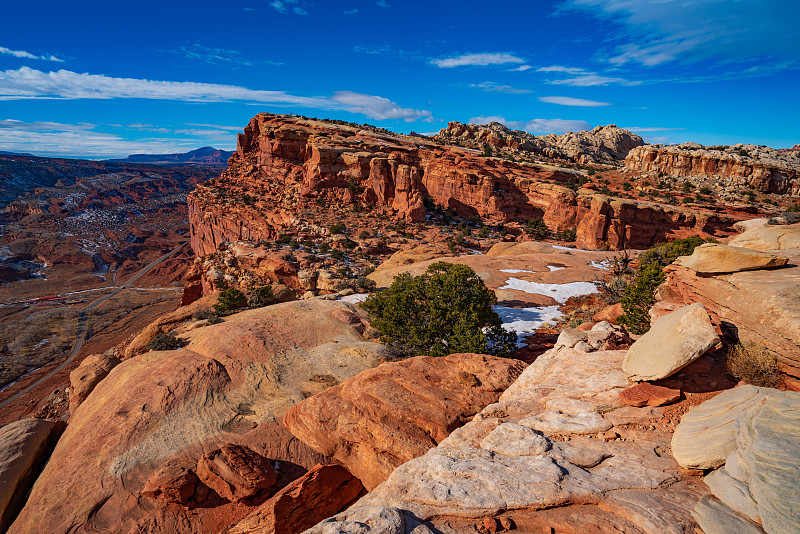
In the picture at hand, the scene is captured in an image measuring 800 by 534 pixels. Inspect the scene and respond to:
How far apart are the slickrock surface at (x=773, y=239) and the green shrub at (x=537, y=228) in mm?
34969

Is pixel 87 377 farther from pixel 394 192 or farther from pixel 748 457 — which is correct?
pixel 394 192

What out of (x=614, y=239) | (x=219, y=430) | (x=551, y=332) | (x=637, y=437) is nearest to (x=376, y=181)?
(x=614, y=239)

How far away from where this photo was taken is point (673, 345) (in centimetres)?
642

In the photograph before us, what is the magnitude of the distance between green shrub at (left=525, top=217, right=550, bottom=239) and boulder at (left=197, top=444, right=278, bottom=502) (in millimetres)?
42386

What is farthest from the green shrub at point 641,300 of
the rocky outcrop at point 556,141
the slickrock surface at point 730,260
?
the rocky outcrop at point 556,141

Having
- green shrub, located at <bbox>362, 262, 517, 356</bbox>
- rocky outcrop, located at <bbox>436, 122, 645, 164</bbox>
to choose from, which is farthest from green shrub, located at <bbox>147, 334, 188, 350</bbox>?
rocky outcrop, located at <bbox>436, 122, 645, 164</bbox>

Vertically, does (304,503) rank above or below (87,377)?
above

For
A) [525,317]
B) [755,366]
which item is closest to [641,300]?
[525,317]

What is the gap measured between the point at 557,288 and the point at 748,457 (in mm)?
19923

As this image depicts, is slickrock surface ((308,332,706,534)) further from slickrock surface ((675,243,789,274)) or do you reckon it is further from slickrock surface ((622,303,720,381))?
slickrock surface ((675,243,789,274))

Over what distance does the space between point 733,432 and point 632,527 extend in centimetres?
191

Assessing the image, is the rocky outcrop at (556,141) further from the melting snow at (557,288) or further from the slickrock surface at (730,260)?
the slickrock surface at (730,260)

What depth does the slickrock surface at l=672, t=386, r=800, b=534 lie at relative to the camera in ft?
12.3

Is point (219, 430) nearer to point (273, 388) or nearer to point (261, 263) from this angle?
point (273, 388)
